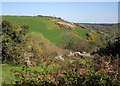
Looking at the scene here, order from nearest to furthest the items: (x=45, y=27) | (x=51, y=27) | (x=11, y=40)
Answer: (x=11, y=40) → (x=45, y=27) → (x=51, y=27)

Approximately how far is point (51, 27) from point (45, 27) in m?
1.85

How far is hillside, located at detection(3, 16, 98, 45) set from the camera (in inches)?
2452

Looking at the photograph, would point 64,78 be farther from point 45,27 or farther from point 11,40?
point 45,27

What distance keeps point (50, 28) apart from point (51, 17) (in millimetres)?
10811

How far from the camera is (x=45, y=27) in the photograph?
6619cm

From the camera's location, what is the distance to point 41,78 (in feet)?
30.2

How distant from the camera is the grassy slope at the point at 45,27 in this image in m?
62.2

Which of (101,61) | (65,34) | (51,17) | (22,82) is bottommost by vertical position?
(22,82)

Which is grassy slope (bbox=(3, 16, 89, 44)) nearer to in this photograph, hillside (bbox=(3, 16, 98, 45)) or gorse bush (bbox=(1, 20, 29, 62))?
hillside (bbox=(3, 16, 98, 45))

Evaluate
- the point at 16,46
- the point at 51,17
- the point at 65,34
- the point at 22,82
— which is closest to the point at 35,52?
the point at 16,46

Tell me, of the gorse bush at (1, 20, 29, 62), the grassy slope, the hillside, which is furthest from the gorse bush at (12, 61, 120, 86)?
the grassy slope

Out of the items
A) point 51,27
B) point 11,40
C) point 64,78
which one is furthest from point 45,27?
point 64,78

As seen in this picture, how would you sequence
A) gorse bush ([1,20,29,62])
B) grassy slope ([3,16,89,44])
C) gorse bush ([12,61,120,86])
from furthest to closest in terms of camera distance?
grassy slope ([3,16,89,44]) → gorse bush ([1,20,29,62]) → gorse bush ([12,61,120,86])

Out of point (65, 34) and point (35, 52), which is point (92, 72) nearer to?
point (35, 52)
